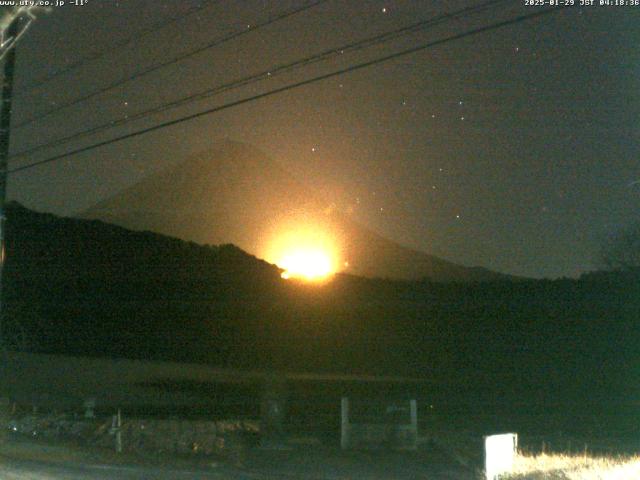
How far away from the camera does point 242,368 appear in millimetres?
43875

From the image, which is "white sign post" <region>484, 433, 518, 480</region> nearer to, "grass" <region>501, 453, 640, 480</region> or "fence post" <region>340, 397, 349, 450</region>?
"grass" <region>501, 453, 640, 480</region>

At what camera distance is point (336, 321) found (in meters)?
49.5

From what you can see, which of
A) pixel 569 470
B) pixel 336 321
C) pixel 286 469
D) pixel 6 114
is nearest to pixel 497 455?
pixel 569 470

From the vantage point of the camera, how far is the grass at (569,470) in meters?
10.9

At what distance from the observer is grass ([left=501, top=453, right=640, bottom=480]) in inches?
428

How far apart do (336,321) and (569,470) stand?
37.9 meters

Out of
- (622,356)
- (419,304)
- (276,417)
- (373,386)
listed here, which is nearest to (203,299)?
(419,304)

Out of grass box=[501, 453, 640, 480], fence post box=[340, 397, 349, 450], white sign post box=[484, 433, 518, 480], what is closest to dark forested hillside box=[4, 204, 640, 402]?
fence post box=[340, 397, 349, 450]

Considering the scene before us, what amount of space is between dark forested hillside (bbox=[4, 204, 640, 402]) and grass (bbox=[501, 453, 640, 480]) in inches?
865

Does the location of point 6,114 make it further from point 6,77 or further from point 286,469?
point 286,469

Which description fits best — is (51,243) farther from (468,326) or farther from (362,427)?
(362,427)

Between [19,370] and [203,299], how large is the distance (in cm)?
1802

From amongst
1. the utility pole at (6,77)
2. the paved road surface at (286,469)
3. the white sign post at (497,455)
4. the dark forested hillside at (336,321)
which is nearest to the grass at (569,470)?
the white sign post at (497,455)

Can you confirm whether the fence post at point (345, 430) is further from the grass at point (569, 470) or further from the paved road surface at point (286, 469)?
the grass at point (569, 470)
